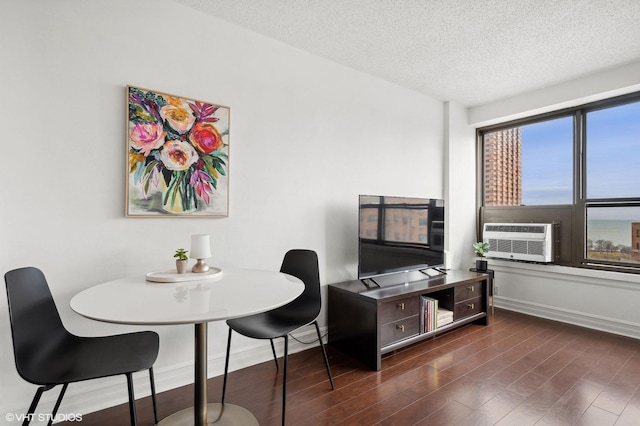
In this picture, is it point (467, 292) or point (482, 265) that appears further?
point (482, 265)

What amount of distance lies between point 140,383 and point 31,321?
84cm

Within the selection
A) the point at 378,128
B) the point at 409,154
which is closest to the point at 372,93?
the point at 378,128

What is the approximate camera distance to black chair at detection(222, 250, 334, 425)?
180 cm

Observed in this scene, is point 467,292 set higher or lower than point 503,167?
lower

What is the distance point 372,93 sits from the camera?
10.6ft

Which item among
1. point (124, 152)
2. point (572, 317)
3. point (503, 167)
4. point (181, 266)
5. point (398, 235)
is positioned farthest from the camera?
point (503, 167)

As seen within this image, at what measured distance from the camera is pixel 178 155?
213 cm

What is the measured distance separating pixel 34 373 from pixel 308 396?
141cm

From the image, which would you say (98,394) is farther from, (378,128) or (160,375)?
(378,128)

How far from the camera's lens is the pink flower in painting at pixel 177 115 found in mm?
2088

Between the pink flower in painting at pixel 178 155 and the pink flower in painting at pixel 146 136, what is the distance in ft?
0.19

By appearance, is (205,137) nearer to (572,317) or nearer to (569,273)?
(569,273)

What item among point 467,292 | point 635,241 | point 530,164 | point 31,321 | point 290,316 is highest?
point 530,164

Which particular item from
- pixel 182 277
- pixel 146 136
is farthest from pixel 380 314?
pixel 146 136
